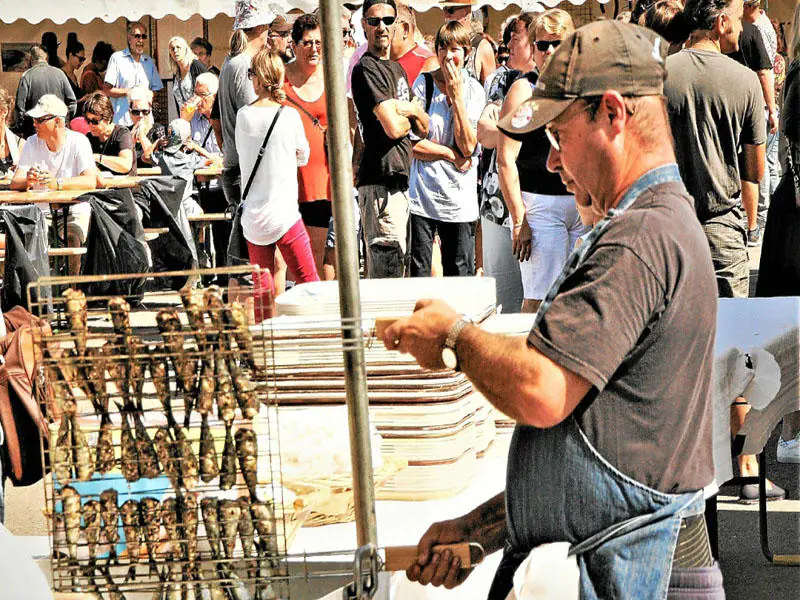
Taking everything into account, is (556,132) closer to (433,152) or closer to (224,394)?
(224,394)

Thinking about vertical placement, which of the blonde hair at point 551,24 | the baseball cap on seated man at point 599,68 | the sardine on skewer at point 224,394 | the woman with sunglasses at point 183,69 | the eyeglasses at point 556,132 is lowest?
the sardine on skewer at point 224,394

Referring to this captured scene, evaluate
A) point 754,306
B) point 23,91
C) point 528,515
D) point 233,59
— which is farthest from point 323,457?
point 23,91

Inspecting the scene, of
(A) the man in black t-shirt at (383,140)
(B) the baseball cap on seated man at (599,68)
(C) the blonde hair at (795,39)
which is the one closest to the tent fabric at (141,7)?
(A) the man in black t-shirt at (383,140)

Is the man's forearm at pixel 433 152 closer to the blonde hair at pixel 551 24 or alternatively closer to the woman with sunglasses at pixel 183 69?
the blonde hair at pixel 551 24

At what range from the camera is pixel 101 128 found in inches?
404

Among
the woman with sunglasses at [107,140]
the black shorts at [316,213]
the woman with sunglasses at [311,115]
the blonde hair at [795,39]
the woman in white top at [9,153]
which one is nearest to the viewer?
the blonde hair at [795,39]

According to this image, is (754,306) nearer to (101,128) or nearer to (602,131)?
(602,131)

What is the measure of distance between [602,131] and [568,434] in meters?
0.49

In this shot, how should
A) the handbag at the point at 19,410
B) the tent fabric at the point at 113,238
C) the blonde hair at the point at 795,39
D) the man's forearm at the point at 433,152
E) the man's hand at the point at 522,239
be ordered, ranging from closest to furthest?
the handbag at the point at 19,410, the blonde hair at the point at 795,39, the man's hand at the point at 522,239, the man's forearm at the point at 433,152, the tent fabric at the point at 113,238

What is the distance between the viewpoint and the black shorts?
280 inches

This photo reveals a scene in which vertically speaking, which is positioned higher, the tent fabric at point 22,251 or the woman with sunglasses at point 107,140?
the woman with sunglasses at point 107,140

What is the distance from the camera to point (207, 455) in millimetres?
2098

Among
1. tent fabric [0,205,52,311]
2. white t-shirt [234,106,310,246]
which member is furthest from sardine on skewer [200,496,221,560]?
tent fabric [0,205,52,311]

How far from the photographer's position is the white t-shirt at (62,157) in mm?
8930
